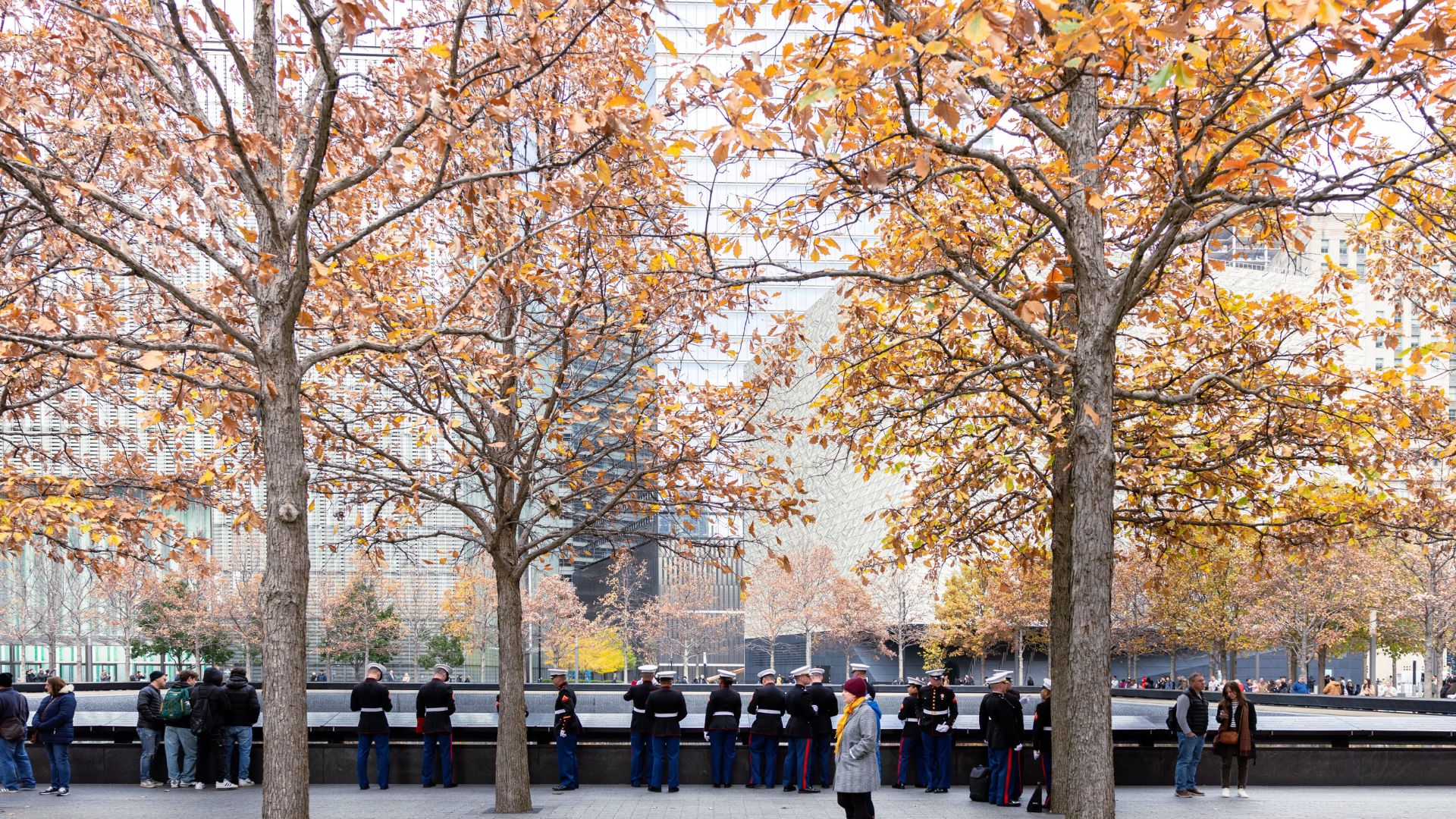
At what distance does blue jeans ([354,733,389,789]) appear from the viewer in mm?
17094

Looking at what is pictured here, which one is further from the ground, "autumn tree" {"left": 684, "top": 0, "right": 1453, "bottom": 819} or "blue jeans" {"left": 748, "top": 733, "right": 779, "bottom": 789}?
"autumn tree" {"left": 684, "top": 0, "right": 1453, "bottom": 819}

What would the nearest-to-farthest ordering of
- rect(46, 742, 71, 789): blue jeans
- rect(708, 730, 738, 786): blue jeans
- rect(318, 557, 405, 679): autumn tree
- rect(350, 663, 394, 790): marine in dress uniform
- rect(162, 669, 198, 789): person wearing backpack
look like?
rect(46, 742, 71, 789): blue jeans, rect(162, 669, 198, 789): person wearing backpack, rect(350, 663, 394, 790): marine in dress uniform, rect(708, 730, 738, 786): blue jeans, rect(318, 557, 405, 679): autumn tree

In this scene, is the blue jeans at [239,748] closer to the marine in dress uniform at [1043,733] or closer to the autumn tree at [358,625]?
the marine in dress uniform at [1043,733]

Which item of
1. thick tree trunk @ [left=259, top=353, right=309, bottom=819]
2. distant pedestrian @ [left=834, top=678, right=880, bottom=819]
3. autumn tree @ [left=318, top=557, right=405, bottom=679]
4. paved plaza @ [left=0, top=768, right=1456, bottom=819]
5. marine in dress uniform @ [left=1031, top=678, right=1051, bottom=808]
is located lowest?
autumn tree @ [left=318, top=557, right=405, bottom=679]

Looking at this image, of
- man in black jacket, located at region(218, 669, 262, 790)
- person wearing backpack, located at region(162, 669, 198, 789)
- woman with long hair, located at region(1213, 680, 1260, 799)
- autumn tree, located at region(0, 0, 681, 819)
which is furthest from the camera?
man in black jacket, located at region(218, 669, 262, 790)

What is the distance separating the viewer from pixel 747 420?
44.4 feet

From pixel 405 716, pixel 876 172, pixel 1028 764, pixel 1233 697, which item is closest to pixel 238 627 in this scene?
pixel 405 716

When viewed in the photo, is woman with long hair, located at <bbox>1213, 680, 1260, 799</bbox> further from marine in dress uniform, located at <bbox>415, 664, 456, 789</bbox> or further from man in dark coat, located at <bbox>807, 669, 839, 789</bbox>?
marine in dress uniform, located at <bbox>415, 664, 456, 789</bbox>

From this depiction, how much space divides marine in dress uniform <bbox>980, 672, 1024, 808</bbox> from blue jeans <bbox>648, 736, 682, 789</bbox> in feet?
14.9

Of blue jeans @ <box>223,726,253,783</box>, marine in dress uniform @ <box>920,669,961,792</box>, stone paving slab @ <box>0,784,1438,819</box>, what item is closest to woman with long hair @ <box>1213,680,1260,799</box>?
stone paving slab @ <box>0,784,1438,819</box>

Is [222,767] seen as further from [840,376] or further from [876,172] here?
[876,172]

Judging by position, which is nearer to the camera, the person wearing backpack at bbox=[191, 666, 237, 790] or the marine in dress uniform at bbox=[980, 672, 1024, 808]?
the marine in dress uniform at bbox=[980, 672, 1024, 808]

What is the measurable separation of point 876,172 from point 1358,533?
10159 millimetres

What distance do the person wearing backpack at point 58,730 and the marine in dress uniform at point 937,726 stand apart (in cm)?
1196
